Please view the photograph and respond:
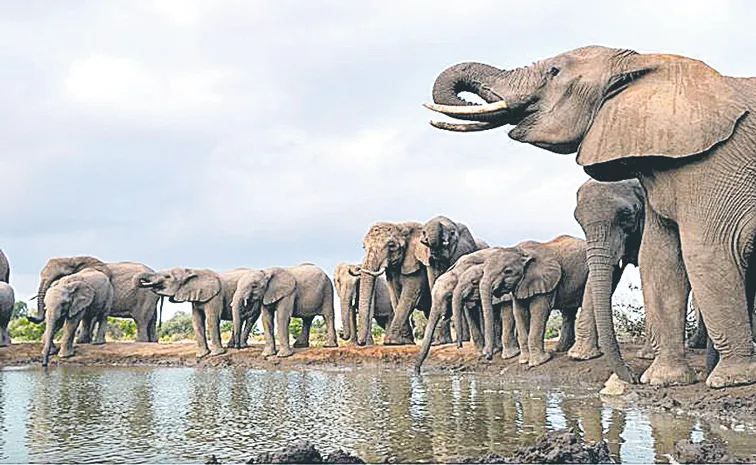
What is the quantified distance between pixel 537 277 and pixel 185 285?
27.7 ft

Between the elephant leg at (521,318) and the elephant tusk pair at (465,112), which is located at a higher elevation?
the elephant tusk pair at (465,112)

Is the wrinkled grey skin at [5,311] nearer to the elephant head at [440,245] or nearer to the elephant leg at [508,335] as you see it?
the elephant head at [440,245]

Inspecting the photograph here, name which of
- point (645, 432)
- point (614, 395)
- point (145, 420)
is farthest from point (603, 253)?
point (145, 420)

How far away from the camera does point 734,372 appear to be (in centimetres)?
787

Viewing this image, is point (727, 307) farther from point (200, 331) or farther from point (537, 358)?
point (200, 331)

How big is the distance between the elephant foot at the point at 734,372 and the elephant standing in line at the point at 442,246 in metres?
8.88

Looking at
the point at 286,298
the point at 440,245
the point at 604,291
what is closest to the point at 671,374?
the point at 604,291

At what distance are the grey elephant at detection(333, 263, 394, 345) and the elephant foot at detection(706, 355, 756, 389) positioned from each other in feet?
41.4

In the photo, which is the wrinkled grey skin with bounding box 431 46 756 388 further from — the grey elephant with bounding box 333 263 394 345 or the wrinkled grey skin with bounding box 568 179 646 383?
the grey elephant with bounding box 333 263 394 345

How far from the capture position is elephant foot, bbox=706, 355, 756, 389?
7820mm

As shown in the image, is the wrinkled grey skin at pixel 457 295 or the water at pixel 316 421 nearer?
the water at pixel 316 421

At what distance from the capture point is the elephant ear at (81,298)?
18.6 meters

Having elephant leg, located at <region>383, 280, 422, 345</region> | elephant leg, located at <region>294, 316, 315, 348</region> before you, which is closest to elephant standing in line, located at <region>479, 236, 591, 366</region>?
elephant leg, located at <region>383, 280, 422, 345</region>

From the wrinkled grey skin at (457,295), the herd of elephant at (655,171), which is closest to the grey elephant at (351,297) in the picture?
the wrinkled grey skin at (457,295)
